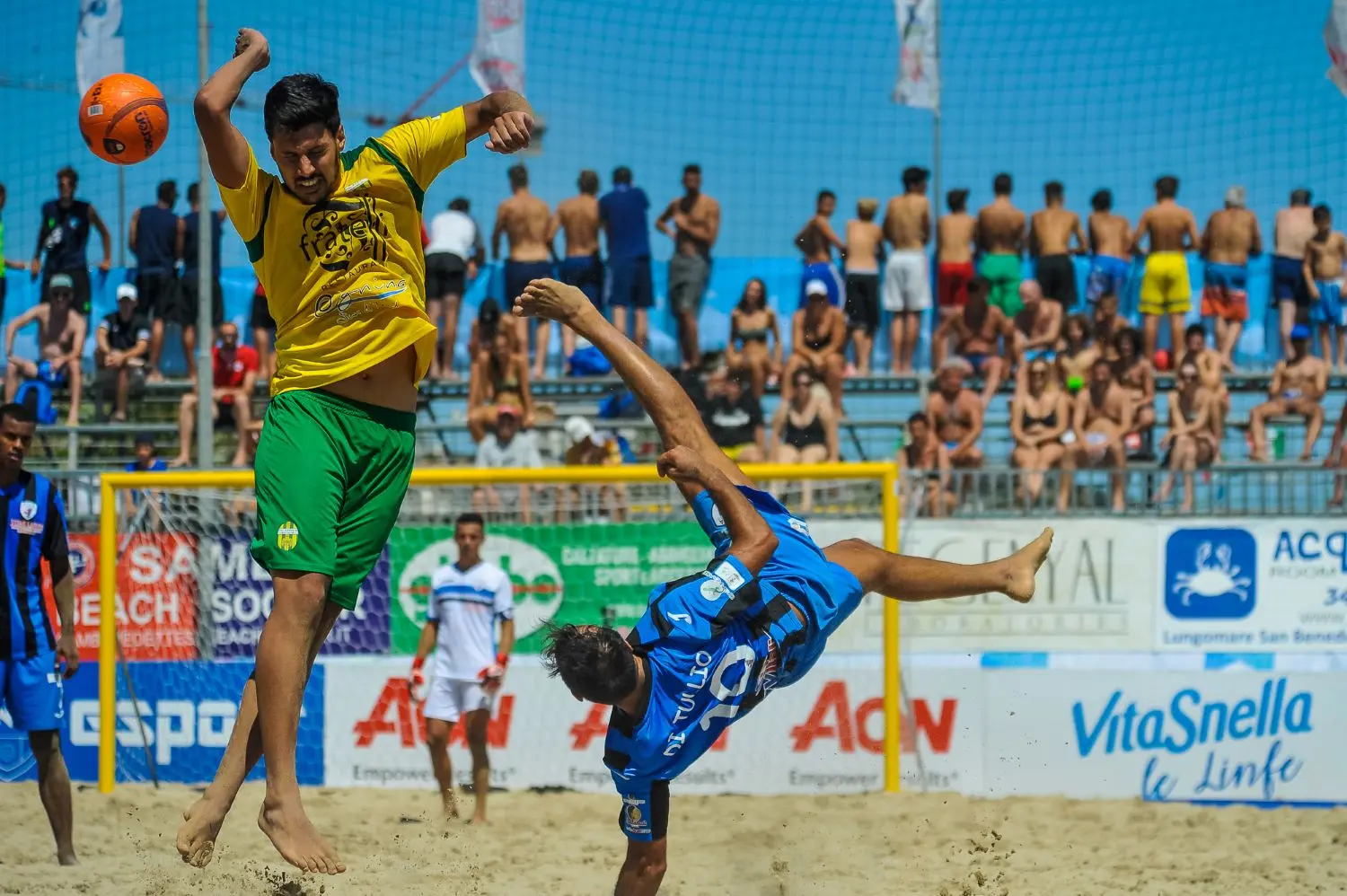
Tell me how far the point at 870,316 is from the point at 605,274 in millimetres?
2139

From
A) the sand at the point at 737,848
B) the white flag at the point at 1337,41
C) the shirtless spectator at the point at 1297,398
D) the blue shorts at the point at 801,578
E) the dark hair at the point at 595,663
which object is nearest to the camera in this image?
the dark hair at the point at 595,663

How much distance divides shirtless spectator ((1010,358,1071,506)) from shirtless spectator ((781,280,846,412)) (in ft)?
4.29

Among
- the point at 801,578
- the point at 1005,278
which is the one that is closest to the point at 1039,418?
the point at 1005,278

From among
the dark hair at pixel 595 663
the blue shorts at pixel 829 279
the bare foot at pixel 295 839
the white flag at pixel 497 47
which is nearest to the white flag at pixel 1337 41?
the blue shorts at pixel 829 279

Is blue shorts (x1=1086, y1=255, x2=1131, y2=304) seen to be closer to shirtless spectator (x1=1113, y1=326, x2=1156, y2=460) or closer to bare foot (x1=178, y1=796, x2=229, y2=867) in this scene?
shirtless spectator (x1=1113, y1=326, x2=1156, y2=460)

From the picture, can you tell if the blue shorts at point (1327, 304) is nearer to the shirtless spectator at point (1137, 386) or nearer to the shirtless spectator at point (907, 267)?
the shirtless spectator at point (1137, 386)

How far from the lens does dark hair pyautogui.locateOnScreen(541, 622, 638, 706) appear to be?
4.67 meters

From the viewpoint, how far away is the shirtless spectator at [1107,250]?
12.2m

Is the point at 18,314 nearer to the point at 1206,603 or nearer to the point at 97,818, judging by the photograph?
the point at 97,818

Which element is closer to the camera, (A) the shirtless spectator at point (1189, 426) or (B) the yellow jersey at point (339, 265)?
(B) the yellow jersey at point (339, 265)

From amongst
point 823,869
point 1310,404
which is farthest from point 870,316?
point 823,869

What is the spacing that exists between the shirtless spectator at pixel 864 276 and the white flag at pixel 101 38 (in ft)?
18.3

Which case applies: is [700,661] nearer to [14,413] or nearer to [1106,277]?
[14,413]

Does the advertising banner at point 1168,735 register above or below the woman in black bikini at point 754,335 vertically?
below
